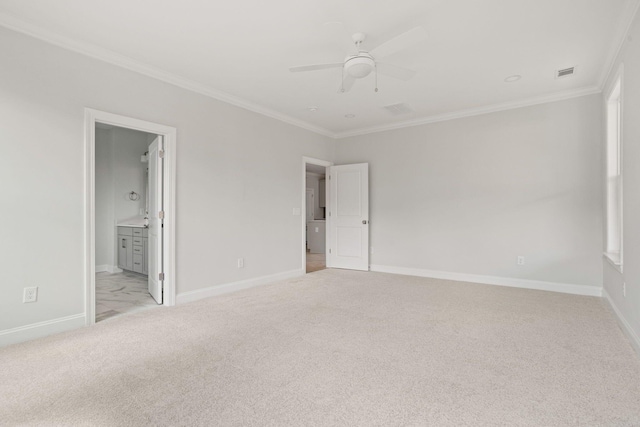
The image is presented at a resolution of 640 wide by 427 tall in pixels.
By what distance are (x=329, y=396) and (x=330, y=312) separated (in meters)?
1.63

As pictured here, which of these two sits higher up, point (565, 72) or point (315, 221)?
point (565, 72)

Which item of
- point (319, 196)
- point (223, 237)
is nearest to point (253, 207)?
point (223, 237)

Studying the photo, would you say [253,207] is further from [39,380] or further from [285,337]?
[39,380]

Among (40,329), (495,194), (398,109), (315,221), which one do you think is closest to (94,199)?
(40,329)

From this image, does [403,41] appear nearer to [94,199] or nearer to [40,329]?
[94,199]

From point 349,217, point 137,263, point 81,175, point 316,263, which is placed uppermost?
point 81,175

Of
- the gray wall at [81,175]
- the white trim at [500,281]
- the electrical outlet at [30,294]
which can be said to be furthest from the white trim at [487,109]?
the electrical outlet at [30,294]

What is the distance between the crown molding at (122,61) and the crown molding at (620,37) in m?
3.98

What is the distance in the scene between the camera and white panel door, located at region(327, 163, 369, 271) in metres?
6.00

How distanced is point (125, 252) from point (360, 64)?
525 centimetres

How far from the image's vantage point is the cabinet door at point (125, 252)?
5.66 meters

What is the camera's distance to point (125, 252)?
5.78 m

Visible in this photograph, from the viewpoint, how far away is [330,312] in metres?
3.50

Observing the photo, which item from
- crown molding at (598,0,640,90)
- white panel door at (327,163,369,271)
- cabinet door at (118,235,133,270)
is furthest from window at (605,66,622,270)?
cabinet door at (118,235,133,270)
